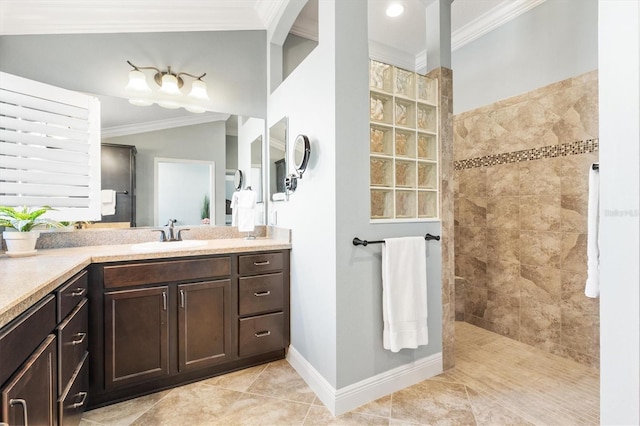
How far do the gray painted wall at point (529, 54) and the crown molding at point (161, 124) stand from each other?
8.24 feet

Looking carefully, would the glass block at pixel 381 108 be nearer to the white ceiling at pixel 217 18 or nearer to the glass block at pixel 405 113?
the glass block at pixel 405 113

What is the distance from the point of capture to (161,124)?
8.21ft

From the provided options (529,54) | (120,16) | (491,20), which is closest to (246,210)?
(120,16)

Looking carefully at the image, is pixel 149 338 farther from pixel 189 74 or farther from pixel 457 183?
pixel 457 183

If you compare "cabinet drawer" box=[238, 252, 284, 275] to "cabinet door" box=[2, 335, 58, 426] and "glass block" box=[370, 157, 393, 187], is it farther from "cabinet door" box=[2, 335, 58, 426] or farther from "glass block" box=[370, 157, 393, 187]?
"cabinet door" box=[2, 335, 58, 426]

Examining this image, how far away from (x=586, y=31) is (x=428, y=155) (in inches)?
59.6

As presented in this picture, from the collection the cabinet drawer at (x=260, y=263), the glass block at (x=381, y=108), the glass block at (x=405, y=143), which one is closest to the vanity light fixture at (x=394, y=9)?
the glass block at (x=381, y=108)

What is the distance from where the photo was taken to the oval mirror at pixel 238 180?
2799 mm

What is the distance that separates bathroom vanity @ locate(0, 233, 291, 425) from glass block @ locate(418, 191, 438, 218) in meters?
1.06

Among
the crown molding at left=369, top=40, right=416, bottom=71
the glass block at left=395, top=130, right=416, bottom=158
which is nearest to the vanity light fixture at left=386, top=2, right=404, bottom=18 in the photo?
the crown molding at left=369, top=40, right=416, bottom=71

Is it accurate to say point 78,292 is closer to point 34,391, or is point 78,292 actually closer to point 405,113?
point 34,391

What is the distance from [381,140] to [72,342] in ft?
6.63

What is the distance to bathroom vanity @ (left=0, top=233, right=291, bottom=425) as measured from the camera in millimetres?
1032

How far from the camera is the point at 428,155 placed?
2260 mm
